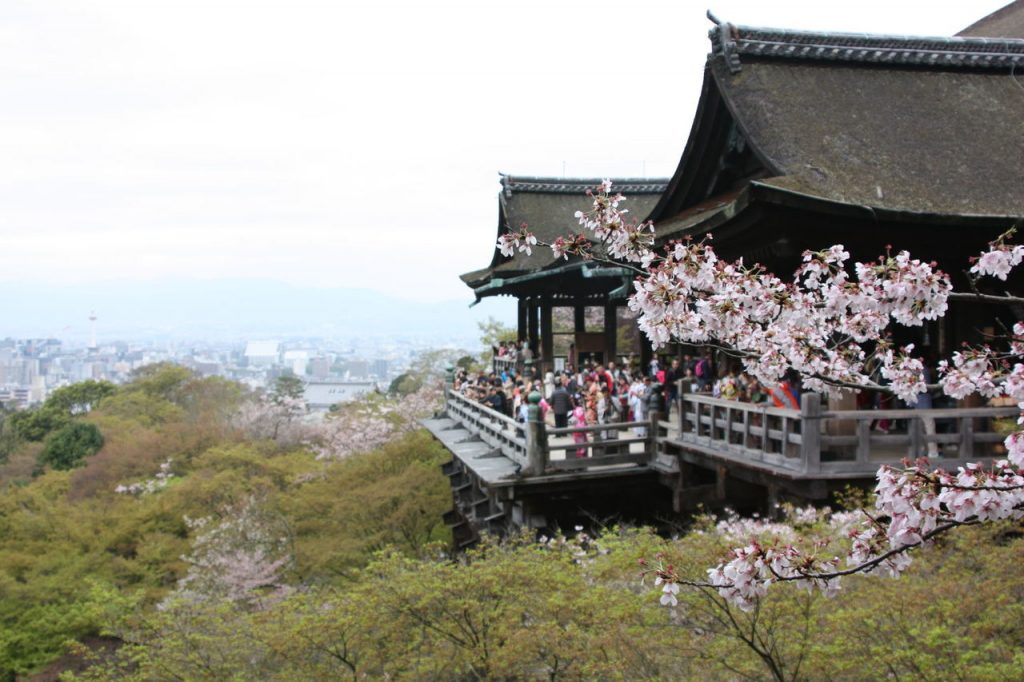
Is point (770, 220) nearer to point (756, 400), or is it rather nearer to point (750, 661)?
point (756, 400)

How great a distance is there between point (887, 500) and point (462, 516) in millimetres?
18382

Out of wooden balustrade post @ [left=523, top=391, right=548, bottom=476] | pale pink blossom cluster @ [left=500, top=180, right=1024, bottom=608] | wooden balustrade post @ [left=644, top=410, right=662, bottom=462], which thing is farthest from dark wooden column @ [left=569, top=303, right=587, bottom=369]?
pale pink blossom cluster @ [left=500, top=180, right=1024, bottom=608]

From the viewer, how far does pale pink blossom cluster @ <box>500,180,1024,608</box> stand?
3.43 metres

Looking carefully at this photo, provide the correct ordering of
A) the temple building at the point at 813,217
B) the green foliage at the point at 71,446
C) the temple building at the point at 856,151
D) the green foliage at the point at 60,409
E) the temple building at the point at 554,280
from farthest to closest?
the green foliage at the point at 60,409
the green foliage at the point at 71,446
the temple building at the point at 554,280
the temple building at the point at 856,151
the temple building at the point at 813,217

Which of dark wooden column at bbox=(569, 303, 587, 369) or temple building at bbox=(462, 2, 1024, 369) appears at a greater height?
temple building at bbox=(462, 2, 1024, 369)

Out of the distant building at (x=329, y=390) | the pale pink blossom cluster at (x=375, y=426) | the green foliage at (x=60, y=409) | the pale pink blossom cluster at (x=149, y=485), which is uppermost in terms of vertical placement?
the pale pink blossom cluster at (x=375, y=426)

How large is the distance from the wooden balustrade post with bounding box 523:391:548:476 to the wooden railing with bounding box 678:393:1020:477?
107 inches

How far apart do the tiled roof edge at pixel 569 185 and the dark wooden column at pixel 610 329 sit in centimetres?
614

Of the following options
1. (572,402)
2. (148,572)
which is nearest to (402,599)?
(572,402)

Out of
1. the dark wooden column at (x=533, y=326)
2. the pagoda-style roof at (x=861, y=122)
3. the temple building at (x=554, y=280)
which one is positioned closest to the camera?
the pagoda-style roof at (x=861, y=122)

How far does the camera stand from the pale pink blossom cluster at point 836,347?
11.3 feet

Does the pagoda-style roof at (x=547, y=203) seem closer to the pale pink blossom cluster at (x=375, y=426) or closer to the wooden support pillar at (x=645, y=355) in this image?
the wooden support pillar at (x=645, y=355)

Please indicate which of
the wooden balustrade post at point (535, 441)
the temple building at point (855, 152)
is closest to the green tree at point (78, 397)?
the wooden balustrade post at point (535, 441)

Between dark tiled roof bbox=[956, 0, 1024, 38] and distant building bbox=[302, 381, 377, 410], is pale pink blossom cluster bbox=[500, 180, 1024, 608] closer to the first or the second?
dark tiled roof bbox=[956, 0, 1024, 38]
